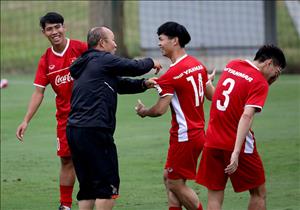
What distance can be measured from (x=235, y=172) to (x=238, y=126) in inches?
24.9

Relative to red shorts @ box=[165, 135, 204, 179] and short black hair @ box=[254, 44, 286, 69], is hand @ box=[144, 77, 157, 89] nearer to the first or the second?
red shorts @ box=[165, 135, 204, 179]

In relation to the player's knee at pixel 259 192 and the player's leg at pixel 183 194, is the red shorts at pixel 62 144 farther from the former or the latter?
the player's knee at pixel 259 192

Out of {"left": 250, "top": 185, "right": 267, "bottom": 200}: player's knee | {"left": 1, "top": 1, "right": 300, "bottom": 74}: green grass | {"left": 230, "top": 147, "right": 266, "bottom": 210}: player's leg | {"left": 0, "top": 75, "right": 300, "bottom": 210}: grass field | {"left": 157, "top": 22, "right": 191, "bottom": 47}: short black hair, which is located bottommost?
{"left": 1, "top": 1, "right": 300, "bottom": 74}: green grass

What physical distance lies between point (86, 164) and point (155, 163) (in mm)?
5910

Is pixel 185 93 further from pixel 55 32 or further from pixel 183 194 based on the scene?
pixel 55 32

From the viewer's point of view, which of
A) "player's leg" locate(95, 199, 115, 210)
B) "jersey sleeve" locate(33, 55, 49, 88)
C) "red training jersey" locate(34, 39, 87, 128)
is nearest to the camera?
"player's leg" locate(95, 199, 115, 210)

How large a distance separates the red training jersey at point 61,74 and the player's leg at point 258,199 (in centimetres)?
278

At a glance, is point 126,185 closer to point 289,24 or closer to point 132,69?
point 132,69

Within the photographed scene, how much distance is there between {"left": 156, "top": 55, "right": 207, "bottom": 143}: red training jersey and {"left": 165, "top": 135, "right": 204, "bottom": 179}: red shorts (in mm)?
65

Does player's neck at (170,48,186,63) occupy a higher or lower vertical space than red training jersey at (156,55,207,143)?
higher

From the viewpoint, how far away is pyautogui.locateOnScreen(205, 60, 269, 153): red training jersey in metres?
9.28

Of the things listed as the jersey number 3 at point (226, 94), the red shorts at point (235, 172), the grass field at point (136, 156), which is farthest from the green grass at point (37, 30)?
the jersey number 3 at point (226, 94)

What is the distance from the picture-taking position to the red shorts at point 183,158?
9977mm

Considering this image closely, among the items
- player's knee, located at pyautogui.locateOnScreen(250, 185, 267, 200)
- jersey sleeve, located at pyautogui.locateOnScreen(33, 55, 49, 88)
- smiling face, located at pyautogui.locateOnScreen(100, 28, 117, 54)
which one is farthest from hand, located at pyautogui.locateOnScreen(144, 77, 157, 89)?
jersey sleeve, located at pyautogui.locateOnScreen(33, 55, 49, 88)
